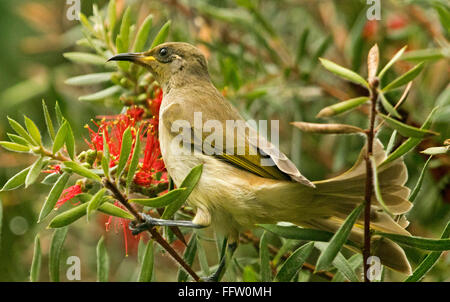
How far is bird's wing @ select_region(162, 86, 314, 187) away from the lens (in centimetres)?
273

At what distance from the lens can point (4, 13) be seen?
208 inches

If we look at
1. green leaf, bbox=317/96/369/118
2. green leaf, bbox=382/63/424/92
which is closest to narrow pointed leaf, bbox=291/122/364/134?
green leaf, bbox=317/96/369/118

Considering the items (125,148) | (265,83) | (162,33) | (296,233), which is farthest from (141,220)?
(265,83)

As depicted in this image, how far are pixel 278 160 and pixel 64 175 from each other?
99 centimetres

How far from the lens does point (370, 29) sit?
14.0 feet

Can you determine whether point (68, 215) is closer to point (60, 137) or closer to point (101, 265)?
A: point (60, 137)

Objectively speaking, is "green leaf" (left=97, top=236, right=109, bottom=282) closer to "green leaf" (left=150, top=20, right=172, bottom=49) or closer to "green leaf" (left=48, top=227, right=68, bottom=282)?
"green leaf" (left=48, top=227, right=68, bottom=282)

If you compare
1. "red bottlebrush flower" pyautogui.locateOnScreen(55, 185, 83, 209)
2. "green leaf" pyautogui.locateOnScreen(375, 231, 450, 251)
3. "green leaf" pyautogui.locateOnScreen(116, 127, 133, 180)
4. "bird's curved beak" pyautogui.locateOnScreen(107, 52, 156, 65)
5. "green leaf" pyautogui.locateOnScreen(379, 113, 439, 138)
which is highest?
"bird's curved beak" pyautogui.locateOnScreen(107, 52, 156, 65)

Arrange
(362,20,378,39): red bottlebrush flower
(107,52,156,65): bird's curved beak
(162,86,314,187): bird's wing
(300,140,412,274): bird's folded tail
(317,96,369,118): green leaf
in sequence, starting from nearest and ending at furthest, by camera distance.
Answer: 1. (317,96,369,118): green leaf
2. (300,140,412,274): bird's folded tail
3. (162,86,314,187): bird's wing
4. (107,52,156,65): bird's curved beak
5. (362,20,378,39): red bottlebrush flower

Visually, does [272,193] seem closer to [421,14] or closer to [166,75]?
[166,75]

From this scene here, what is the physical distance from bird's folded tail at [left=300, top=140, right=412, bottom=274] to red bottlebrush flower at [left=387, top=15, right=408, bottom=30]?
1988mm

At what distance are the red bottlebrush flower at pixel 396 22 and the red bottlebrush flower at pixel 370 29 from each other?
0.32 feet

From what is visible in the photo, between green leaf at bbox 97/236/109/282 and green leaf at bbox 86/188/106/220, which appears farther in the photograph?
green leaf at bbox 97/236/109/282

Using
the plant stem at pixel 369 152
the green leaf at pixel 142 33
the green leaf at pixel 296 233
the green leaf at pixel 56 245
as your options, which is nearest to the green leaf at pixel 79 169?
the green leaf at pixel 56 245
